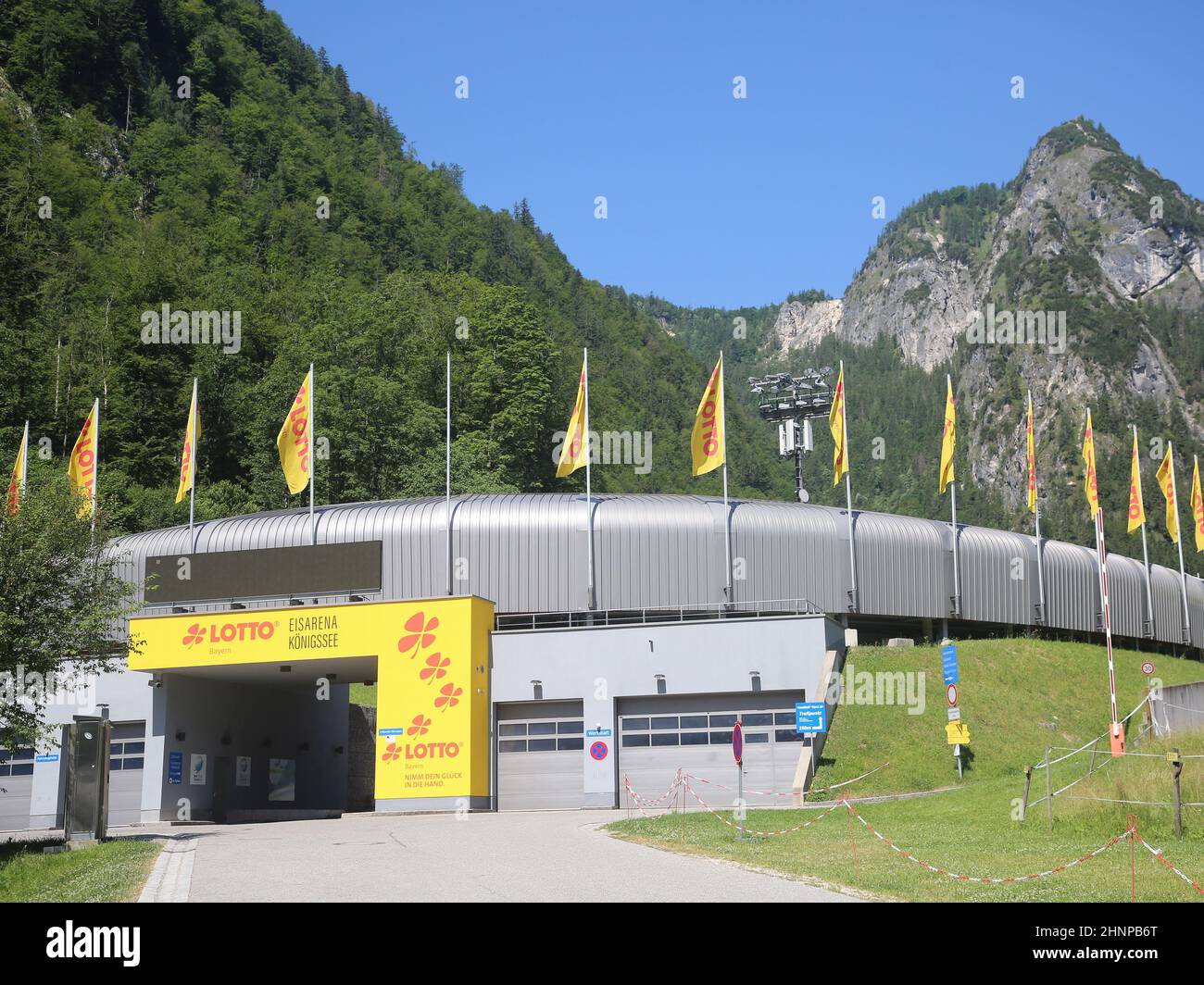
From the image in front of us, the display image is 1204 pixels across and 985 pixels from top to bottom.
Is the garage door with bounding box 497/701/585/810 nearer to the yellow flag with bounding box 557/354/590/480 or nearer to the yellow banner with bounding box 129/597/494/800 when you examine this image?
the yellow banner with bounding box 129/597/494/800

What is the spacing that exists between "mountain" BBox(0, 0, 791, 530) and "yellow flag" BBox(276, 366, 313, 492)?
25.4m

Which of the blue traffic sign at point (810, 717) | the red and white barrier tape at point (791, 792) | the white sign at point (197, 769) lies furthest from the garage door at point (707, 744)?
the white sign at point (197, 769)

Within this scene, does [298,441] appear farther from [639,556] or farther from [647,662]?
[647,662]

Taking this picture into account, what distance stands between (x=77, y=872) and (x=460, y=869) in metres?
6.14

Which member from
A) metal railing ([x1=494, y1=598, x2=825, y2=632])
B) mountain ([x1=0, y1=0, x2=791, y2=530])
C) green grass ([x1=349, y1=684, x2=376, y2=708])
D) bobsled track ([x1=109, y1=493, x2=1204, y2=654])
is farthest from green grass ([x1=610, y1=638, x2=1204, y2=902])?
mountain ([x1=0, y1=0, x2=791, y2=530])

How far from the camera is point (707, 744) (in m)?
36.7

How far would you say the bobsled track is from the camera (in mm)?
43562

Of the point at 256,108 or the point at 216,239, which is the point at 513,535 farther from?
the point at 256,108

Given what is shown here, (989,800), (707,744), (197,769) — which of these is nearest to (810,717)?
(707,744)
